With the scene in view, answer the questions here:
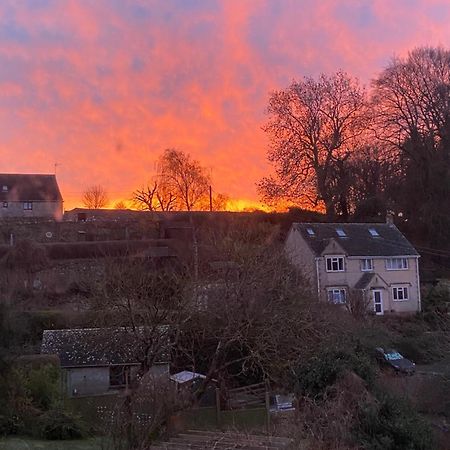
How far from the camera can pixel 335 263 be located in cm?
3603

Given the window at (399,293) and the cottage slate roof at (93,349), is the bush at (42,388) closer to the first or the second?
the cottage slate roof at (93,349)

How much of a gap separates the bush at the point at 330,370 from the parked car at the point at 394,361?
41.2ft

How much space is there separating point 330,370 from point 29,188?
48.6 m

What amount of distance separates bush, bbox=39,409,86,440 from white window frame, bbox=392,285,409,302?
24444 mm

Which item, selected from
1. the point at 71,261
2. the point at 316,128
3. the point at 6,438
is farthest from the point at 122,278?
the point at 316,128

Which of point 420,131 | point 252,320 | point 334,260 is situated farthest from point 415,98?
point 252,320

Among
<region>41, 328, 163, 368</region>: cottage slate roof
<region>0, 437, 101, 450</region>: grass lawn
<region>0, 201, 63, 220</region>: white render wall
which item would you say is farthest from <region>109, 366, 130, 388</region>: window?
<region>0, 201, 63, 220</region>: white render wall

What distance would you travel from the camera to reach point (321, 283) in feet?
116

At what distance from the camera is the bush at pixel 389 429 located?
398 inches

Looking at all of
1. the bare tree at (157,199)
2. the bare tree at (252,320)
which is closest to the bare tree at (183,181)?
the bare tree at (157,199)

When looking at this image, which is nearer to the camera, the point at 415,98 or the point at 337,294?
the point at 337,294

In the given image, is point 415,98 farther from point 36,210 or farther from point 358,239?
point 36,210

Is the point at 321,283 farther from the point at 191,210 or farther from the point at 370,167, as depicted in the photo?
the point at 191,210

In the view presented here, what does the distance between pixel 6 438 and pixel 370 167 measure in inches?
1348
